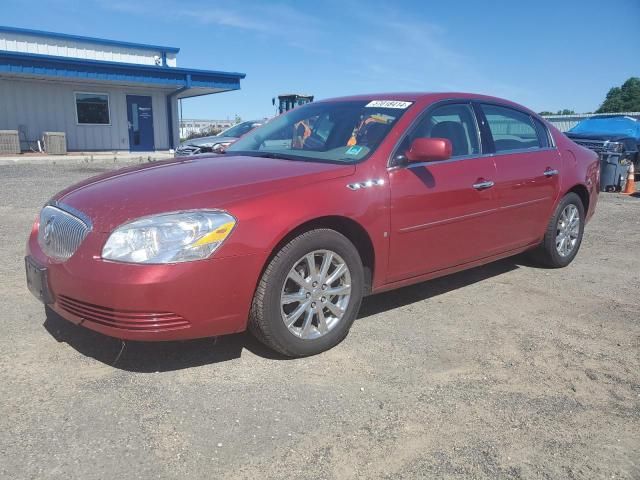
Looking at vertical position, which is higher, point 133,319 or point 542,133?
point 542,133

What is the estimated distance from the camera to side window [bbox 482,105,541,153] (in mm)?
4582

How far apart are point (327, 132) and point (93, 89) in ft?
Result: 67.0

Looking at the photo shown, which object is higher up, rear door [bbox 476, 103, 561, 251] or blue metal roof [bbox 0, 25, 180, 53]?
blue metal roof [bbox 0, 25, 180, 53]

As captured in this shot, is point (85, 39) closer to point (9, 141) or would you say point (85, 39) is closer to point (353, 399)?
point (9, 141)

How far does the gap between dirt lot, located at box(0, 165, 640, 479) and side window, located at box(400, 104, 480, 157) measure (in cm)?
126

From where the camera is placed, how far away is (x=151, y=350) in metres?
3.36

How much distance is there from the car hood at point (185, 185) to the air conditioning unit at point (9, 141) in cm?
1774

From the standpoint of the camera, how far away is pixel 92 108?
21875 mm

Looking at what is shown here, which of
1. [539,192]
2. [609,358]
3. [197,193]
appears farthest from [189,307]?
[539,192]

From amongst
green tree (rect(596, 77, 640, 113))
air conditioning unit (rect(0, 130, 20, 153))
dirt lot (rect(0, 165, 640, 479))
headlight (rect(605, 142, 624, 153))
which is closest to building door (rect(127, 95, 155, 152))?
air conditioning unit (rect(0, 130, 20, 153))

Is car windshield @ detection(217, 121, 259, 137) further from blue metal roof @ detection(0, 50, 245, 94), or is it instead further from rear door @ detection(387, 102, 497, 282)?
rear door @ detection(387, 102, 497, 282)

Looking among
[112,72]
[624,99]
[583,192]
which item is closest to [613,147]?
[583,192]

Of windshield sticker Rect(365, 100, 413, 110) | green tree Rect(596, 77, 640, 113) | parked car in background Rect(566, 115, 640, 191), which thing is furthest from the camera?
green tree Rect(596, 77, 640, 113)

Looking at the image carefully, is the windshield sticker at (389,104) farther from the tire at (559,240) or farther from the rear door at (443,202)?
the tire at (559,240)
